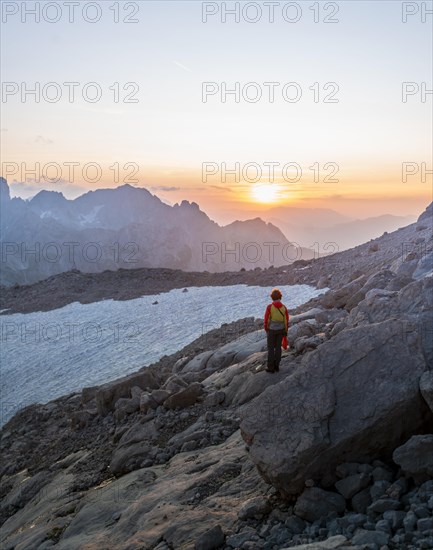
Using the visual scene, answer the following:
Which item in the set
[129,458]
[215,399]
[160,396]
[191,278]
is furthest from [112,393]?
[191,278]

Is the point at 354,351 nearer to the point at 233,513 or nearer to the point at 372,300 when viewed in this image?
the point at 233,513

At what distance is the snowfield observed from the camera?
26016 millimetres

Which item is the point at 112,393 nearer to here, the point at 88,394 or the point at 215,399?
the point at 88,394

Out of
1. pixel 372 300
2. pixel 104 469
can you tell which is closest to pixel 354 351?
pixel 372 300

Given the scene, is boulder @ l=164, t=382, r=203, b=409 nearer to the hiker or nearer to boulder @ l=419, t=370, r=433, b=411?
Result: the hiker

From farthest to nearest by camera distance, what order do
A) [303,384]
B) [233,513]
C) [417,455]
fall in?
[303,384] → [233,513] → [417,455]

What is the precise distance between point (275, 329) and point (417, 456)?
661 centimetres

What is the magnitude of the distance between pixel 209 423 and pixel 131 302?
25147 millimetres

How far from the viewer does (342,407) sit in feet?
29.6

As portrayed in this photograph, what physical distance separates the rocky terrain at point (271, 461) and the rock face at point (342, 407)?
0.02 metres

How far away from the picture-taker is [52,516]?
40.4ft

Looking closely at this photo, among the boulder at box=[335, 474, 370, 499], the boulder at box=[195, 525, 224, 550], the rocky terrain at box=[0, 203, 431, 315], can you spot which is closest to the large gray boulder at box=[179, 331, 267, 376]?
the boulder at box=[335, 474, 370, 499]

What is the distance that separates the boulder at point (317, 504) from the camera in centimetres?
793

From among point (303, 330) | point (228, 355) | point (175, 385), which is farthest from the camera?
point (228, 355)
